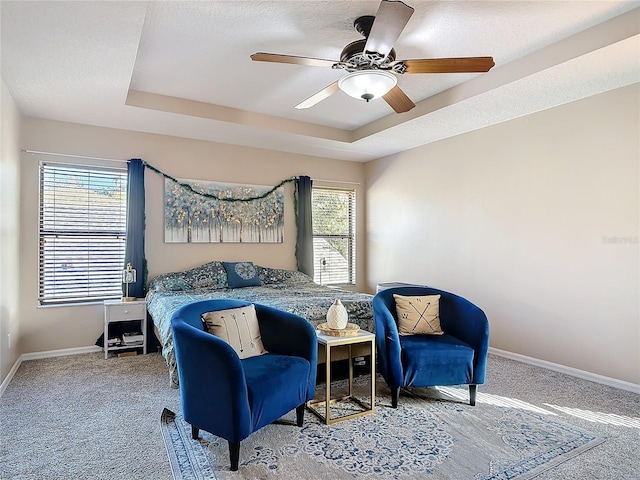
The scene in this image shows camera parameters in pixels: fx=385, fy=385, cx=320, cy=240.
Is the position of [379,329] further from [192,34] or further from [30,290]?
[30,290]

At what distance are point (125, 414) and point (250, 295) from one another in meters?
1.59

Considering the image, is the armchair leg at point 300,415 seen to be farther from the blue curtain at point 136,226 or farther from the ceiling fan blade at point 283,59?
the blue curtain at point 136,226

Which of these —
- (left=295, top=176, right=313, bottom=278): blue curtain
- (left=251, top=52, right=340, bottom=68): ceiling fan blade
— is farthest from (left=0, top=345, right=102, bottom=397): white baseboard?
(left=251, top=52, right=340, bottom=68): ceiling fan blade

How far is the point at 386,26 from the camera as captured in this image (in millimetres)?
2166

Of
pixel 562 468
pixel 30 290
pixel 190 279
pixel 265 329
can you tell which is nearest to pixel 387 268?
pixel 190 279

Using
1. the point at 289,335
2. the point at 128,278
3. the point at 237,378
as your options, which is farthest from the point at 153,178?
the point at 237,378

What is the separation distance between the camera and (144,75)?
3496 millimetres

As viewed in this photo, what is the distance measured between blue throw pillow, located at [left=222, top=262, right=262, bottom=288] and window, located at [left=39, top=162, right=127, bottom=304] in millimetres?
1260

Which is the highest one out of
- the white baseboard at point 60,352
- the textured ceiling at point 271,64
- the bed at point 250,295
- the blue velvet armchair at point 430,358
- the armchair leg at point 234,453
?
the textured ceiling at point 271,64

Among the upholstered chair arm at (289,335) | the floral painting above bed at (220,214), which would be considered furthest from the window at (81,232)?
the upholstered chair arm at (289,335)

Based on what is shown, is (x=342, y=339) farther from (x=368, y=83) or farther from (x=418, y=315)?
(x=368, y=83)

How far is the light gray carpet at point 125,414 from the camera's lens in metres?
2.10

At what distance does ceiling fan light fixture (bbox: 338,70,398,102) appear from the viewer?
2.71 m

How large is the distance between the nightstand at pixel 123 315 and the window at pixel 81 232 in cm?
46
